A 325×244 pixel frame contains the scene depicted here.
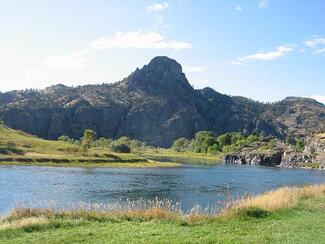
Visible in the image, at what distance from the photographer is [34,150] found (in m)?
149

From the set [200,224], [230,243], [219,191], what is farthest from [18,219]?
[219,191]

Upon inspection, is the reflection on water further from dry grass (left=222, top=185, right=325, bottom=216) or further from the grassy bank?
the grassy bank

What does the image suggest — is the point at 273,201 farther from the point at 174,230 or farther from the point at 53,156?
the point at 53,156

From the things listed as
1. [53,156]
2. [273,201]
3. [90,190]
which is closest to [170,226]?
[273,201]

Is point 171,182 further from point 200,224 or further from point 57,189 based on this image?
point 200,224

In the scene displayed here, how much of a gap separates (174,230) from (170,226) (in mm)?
1563

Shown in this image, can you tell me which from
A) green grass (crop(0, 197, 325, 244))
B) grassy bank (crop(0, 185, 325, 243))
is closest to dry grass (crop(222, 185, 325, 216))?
grassy bank (crop(0, 185, 325, 243))

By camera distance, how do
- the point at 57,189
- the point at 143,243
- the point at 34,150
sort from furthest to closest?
1. the point at 34,150
2. the point at 57,189
3. the point at 143,243

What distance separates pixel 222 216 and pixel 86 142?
14200cm

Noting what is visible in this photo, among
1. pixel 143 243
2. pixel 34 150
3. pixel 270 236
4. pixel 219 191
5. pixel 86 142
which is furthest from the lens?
pixel 86 142

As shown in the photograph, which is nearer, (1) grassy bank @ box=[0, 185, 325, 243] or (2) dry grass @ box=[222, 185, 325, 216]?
(1) grassy bank @ box=[0, 185, 325, 243]

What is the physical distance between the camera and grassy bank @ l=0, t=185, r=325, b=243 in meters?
23.8

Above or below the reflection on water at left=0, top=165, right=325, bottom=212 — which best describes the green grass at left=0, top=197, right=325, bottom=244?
above

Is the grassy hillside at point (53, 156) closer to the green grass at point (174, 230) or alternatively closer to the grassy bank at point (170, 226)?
the grassy bank at point (170, 226)
